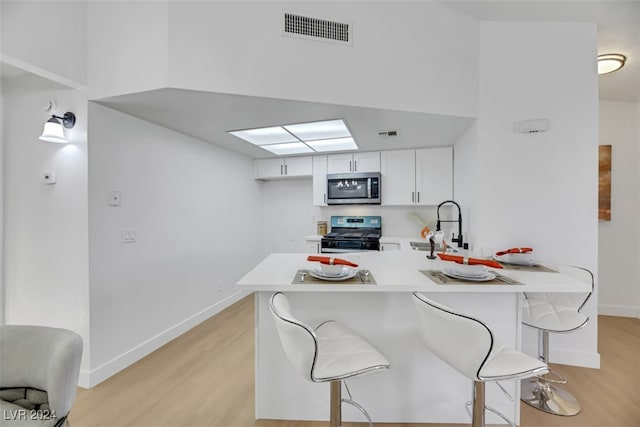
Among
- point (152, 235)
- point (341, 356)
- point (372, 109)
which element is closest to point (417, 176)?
point (372, 109)

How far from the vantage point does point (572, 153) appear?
223 cm

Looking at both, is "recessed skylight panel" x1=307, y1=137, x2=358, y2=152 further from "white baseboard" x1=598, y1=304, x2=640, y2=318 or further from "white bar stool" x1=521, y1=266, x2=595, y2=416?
"white baseboard" x1=598, y1=304, x2=640, y2=318

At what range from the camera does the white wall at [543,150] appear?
2.21 metres

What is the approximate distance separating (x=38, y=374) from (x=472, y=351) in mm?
1794

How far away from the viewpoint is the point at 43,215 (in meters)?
2.14

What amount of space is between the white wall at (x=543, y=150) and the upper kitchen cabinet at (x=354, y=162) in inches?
60.5

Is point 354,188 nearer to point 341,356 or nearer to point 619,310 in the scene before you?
point 341,356

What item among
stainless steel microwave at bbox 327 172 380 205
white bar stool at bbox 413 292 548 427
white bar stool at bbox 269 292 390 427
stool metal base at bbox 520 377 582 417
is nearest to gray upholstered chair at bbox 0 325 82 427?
white bar stool at bbox 269 292 390 427

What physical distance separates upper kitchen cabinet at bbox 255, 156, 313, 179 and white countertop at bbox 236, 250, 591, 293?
2.36 m

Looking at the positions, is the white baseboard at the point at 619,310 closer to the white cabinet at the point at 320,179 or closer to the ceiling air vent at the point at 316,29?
the white cabinet at the point at 320,179

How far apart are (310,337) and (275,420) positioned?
1005 mm

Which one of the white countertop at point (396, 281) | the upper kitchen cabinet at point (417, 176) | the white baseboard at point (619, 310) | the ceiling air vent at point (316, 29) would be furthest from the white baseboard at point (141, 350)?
the white baseboard at point (619, 310)

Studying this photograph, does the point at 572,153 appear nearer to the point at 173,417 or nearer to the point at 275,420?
the point at 275,420

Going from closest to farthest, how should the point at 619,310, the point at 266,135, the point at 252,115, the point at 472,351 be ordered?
the point at 472,351
the point at 252,115
the point at 266,135
the point at 619,310
